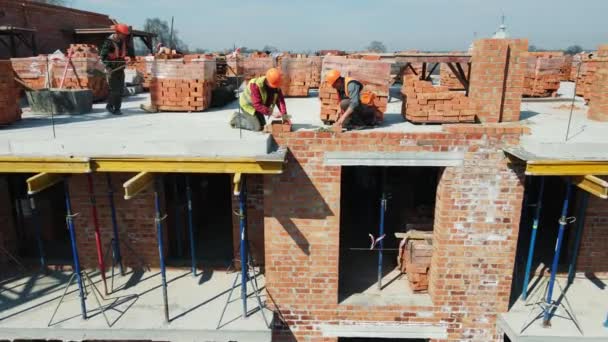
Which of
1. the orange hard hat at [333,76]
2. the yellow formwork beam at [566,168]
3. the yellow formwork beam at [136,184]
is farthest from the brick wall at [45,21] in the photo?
Answer: the yellow formwork beam at [566,168]

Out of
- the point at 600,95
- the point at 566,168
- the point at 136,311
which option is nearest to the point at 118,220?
the point at 136,311

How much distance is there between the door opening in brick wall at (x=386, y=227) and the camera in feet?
23.6

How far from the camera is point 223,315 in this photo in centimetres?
655

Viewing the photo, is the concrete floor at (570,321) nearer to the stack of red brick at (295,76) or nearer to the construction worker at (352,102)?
the construction worker at (352,102)

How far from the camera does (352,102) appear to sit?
6.70m

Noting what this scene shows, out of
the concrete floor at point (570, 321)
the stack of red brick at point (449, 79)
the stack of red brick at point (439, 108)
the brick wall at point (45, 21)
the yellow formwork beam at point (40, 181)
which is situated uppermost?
the brick wall at point (45, 21)

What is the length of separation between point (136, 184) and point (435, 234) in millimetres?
4527

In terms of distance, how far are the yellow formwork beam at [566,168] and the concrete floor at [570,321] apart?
238 cm

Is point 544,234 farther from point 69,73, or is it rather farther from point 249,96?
point 69,73

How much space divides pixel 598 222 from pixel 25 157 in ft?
29.5

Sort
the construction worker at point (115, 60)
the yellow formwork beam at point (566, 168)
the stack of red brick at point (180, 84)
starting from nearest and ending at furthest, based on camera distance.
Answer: the yellow formwork beam at point (566, 168) < the construction worker at point (115, 60) < the stack of red brick at point (180, 84)

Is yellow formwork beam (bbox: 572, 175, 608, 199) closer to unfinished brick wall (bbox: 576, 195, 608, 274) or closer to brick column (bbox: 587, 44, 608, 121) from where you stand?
unfinished brick wall (bbox: 576, 195, 608, 274)

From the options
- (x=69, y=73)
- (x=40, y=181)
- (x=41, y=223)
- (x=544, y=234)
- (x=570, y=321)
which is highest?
(x=69, y=73)

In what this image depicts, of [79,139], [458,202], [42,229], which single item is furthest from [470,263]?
[42,229]
